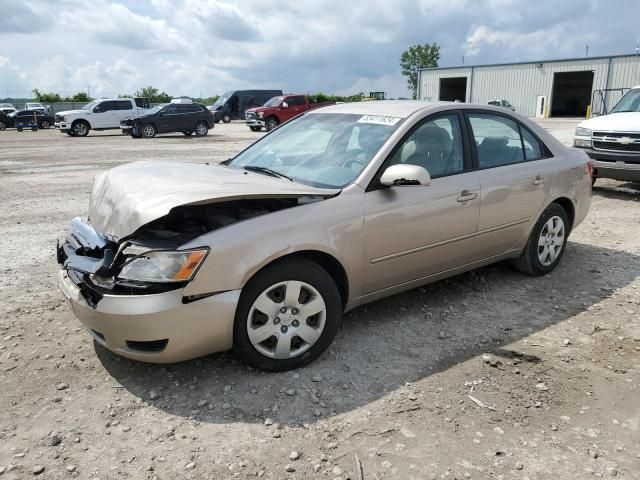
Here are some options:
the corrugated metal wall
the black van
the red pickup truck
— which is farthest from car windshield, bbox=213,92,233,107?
the corrugated metal wall

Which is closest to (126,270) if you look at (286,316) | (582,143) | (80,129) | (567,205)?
(286,316)

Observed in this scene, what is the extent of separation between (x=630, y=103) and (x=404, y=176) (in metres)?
8.06

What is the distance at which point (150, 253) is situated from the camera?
2.94 metres

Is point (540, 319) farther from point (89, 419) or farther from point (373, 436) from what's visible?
point (89, 419)

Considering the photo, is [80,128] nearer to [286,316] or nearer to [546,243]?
[546,243]

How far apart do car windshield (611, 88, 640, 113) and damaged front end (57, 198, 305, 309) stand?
8.40m

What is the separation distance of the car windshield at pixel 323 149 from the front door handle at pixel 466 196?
73 centimetres

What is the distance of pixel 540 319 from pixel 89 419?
322cm

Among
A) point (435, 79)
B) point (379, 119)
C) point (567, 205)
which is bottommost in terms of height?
point (567, 205)

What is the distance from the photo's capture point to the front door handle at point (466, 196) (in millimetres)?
4046

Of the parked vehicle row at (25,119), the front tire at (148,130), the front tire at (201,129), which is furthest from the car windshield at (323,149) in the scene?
the parked vehicle row at (25,119)

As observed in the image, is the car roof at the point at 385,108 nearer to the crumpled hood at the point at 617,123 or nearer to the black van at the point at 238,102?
the crumpled hood at the point at 617,123

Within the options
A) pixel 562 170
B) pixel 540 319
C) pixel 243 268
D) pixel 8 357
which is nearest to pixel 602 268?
pixel 562 170

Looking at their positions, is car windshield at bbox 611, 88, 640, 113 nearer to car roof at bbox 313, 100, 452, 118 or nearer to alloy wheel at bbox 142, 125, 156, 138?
car roof at bbox 313, 100, 452, 118
